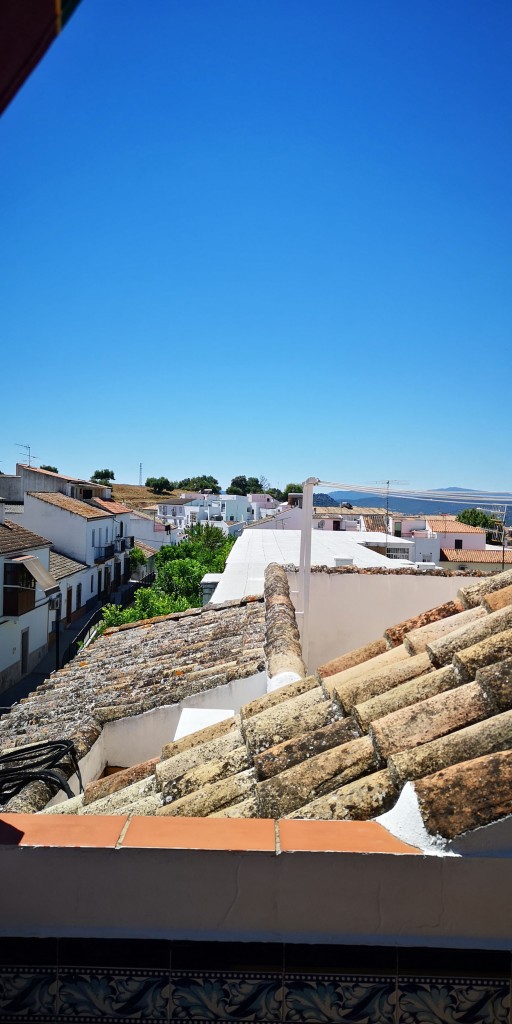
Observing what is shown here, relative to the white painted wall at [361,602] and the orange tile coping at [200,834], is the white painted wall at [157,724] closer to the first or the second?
the orange tile coping at [200,834]

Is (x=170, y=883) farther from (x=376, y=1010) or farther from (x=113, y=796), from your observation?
(x=113, y=796)

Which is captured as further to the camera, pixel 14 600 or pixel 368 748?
pixel 14 600

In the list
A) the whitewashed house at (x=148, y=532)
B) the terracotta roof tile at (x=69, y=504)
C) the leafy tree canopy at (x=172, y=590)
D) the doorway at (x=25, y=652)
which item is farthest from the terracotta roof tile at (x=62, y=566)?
the whitewashed house at (x=148, y=532)

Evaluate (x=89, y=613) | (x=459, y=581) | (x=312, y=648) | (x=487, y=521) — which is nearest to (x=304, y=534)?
(x=312, y=648)

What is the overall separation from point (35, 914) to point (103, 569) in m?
34.9

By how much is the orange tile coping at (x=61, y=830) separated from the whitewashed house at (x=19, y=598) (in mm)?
18071

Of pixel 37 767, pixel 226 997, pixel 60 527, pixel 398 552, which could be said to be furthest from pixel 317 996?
pixel 60 527

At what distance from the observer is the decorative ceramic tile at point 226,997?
1449 mm

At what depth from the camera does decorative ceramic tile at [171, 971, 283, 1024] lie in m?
1.45

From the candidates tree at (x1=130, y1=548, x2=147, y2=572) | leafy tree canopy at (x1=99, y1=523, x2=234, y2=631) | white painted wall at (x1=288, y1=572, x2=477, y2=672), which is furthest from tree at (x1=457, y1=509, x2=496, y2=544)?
white painted wall at (x1=288, y1=572, x2=477, y2=672)

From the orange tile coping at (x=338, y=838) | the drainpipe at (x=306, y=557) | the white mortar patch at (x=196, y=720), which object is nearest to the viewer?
the orange tile coping at (x=338, y=838)

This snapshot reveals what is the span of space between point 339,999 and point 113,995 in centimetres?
49

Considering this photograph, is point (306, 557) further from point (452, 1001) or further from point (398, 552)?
point (398, 552)

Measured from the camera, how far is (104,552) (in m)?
34.4
